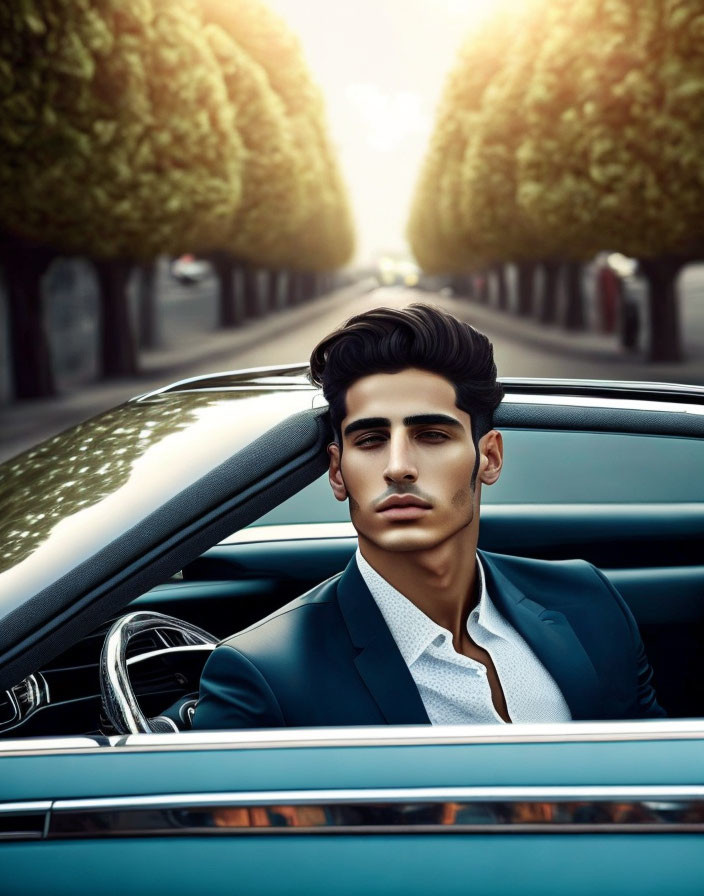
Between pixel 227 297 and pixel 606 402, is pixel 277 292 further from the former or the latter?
pixel 606 402

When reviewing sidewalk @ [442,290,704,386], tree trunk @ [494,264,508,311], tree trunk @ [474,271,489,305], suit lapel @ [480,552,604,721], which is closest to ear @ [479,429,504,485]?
suit lapel @ [480,552,604,721]

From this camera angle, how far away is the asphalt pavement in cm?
1873

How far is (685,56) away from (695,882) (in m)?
19.7

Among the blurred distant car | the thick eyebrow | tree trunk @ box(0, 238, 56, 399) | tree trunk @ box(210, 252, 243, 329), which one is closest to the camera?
the thick eyebrow

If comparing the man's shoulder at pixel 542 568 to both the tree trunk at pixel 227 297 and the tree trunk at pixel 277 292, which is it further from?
the tree trunk at pixel 277 292

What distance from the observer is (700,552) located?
3.75 meters

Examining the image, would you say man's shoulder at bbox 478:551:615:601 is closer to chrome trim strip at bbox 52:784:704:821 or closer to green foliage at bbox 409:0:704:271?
chrome trim strip at bbox 52:784:704:821

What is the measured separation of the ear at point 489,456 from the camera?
2256 mm

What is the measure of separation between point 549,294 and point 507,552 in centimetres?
3568

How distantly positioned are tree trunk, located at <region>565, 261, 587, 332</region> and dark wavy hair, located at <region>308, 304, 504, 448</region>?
32.5 m

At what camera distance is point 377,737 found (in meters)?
1.96

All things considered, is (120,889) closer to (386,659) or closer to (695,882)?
(386,659)

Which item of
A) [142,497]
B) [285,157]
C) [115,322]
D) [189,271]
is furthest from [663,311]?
[189,271]

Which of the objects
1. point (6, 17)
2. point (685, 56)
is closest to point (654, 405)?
point (6, 17)
